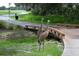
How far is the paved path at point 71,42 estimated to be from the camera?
96.8 inches

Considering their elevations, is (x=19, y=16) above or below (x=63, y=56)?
above

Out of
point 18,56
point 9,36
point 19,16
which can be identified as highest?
point 19,16

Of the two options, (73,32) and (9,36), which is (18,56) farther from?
(73,32)

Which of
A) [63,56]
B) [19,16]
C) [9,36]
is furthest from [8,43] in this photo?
[63,56]

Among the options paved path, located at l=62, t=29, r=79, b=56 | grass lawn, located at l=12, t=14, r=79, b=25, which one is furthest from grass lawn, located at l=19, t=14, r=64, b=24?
paved path, located at l=62, t=29, r=79, b=56

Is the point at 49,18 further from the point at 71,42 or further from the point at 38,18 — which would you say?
the point at 71,42

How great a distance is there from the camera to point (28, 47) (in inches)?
97.2

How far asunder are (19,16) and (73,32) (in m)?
0.44

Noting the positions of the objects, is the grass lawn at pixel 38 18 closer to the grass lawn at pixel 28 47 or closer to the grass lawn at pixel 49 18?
the grass lawn at pixel 49 18

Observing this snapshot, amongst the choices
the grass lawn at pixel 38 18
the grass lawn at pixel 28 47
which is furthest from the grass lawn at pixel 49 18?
the grass lawn at pixel 28 47

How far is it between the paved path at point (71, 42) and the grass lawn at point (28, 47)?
1.9 inches

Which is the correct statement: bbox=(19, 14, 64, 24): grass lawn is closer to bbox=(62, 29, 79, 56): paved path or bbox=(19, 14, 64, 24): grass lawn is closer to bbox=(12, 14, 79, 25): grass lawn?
bbox=(12, 14, 79, 25): grass lawn

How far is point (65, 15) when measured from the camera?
2473 millimetres

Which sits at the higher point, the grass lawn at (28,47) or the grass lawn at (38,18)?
the grass lawn at (38,18)
